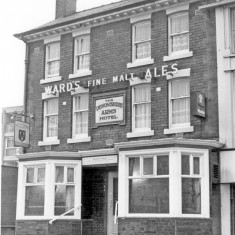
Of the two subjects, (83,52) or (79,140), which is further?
(83,52)

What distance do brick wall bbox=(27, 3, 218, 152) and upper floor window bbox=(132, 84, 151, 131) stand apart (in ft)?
0.79

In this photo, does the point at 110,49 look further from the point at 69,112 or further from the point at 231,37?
the point at 231,37

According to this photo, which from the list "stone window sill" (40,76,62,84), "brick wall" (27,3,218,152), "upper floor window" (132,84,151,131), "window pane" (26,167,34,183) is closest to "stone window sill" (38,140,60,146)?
"brick wall" (27,3,218,152)

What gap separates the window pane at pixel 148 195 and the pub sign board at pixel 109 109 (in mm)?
3673

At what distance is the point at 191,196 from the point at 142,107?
474 centimetres

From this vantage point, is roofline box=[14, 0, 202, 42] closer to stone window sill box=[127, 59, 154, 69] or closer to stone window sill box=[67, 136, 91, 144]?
stone window sill box=[127, 59, 154, 69]

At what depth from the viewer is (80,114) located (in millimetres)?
22766

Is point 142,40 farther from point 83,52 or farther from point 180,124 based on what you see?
point 180,124

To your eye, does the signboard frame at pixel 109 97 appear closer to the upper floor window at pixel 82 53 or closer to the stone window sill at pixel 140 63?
the stone window sill at pixel 140 63

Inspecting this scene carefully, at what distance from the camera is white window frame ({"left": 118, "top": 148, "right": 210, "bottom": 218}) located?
683 inches

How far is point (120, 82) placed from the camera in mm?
21719

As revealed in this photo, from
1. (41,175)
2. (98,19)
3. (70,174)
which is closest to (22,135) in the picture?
(41,175)

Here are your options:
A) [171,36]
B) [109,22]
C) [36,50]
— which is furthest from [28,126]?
[171,36]

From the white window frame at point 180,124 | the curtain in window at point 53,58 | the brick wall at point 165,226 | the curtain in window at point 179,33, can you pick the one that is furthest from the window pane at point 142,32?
the brick wall at point 165,226
